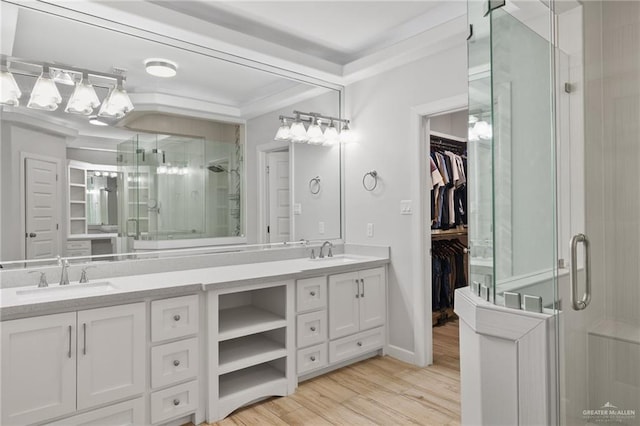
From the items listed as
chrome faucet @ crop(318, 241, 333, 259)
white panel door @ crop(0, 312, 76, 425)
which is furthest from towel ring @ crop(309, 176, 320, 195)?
white panel door @ crop(0, 312, 76, 425)

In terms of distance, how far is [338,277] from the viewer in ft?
9.57

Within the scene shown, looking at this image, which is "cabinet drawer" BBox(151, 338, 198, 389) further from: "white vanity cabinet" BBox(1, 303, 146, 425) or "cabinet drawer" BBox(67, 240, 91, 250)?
"cabinet drawer" BBox(67, 240, 91, 250)

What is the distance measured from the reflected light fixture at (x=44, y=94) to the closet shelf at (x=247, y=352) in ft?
5.95

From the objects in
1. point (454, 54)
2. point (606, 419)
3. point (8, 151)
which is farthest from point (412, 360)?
point (8, 151)

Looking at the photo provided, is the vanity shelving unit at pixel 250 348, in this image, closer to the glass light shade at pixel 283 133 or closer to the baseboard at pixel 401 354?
the baseboard at pixel 401 354

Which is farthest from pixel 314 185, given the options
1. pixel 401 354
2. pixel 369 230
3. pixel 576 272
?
pixel 576 272

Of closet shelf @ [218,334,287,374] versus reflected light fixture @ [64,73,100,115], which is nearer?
reflected light fixture @ [64,73,100,115]

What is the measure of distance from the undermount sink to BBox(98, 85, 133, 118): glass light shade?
40.8 inches

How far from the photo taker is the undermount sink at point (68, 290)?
1.96 meters

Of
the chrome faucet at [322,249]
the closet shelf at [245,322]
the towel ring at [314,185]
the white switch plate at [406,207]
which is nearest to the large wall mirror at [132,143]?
A: the towel ring at [314,185]

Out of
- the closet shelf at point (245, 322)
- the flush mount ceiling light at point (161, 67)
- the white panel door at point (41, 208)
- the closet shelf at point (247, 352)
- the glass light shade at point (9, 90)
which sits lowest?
the closet shelf at point (247, 352)

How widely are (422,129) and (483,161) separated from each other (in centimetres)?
162

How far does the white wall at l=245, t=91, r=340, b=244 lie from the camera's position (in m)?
3.06

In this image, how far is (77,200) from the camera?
2.25m
